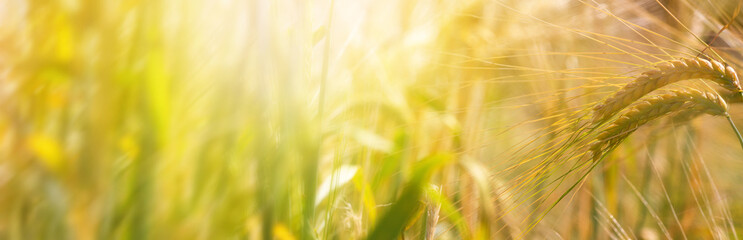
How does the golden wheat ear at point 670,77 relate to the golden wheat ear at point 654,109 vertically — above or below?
above

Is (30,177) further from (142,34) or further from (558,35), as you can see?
(558,35)

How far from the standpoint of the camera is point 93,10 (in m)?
0.25

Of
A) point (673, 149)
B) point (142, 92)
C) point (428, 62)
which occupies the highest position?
Answer: point (142, 92)

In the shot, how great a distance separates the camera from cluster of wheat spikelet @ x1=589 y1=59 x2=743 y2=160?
1.28 feet

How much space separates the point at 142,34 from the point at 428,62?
50 cm

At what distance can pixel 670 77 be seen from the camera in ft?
1.28

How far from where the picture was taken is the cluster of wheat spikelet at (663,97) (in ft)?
1.28

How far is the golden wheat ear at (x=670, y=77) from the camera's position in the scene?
1.28ft

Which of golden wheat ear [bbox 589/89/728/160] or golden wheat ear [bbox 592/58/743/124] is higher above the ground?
golden wheat ear [bbox 592/58/743/124]

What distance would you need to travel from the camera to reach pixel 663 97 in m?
0.41

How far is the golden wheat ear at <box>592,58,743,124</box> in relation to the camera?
390mm

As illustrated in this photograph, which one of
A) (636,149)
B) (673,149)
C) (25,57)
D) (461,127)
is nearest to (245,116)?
(25,57)

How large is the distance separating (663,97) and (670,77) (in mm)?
26

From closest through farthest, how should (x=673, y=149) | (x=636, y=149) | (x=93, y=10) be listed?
(x=93, y=10)
(x=636, y=149)
(x=673, y=149)
